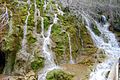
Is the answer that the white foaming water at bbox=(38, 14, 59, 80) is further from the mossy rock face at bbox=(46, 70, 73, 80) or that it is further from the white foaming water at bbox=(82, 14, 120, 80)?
the white foaming water at bbox=(82, 14, 120, 80)

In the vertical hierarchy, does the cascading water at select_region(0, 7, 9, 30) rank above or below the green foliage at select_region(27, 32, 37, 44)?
above

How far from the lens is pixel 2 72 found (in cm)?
891

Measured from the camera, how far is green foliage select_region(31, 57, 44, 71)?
8508 millimetres

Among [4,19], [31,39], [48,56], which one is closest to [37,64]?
[48,56]

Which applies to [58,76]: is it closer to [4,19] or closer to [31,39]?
[31,39]

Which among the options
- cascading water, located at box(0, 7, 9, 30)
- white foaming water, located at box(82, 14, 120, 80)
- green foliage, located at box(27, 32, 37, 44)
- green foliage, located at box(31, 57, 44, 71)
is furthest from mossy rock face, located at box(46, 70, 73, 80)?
cascading water, located at box(0, 7, 9, 30)

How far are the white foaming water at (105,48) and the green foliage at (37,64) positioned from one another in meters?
1.88

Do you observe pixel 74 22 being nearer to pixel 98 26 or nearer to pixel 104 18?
pixel 98 26

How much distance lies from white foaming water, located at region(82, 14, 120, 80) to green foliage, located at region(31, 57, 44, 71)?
188 cm

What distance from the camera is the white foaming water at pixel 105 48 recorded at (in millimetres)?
8102

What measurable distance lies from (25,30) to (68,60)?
6.87 ft

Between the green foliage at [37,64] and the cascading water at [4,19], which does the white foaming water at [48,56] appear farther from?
the cascading water at [4,19]

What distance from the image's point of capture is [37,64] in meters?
8.57

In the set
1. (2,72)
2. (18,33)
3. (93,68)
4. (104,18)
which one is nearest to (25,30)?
(18,33)
